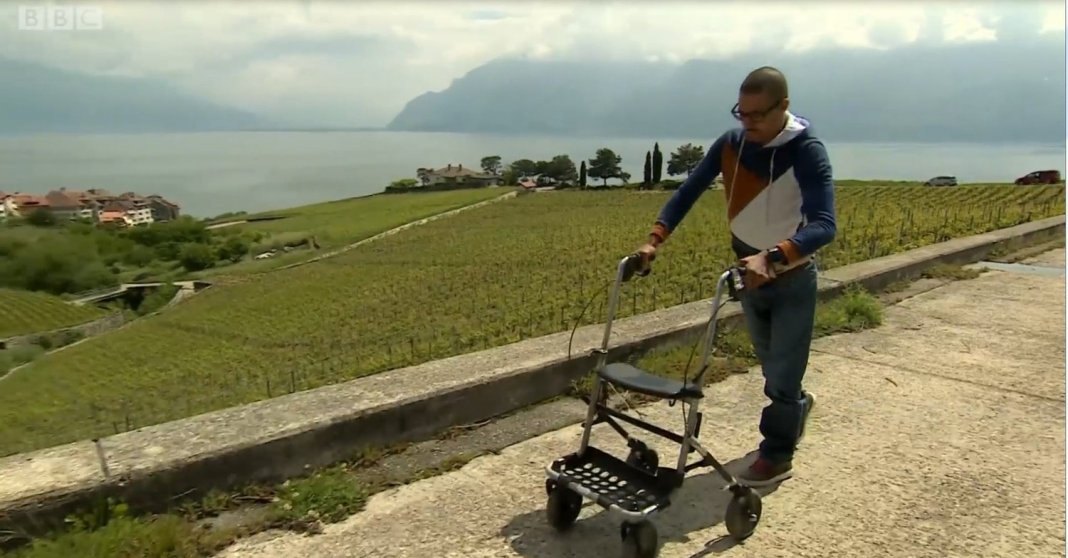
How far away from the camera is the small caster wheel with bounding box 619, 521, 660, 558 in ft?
8.32

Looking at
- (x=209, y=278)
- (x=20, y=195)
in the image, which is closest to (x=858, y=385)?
(x=209, y=278)

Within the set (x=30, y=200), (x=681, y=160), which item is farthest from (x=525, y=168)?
(x=30, y=200)

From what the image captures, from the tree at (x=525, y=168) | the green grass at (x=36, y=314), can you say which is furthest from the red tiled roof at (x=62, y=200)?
the tree at (x=525, y=168)

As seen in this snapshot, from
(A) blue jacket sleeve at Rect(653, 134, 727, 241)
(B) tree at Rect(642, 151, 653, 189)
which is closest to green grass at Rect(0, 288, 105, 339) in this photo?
(B) tree at Rect(642, 151, 653, 189)

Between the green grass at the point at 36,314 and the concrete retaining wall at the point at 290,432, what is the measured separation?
201ft

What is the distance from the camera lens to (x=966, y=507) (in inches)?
123

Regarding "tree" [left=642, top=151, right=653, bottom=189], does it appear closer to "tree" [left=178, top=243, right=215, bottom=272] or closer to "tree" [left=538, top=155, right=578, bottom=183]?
"tree" [left=538, top=155, right=578, bottom=183]

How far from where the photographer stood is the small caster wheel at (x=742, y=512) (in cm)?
279

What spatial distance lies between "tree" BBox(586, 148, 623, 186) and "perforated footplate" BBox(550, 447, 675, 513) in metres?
82.5

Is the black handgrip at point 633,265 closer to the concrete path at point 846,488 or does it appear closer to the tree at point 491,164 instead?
the concrete path at point 846,488

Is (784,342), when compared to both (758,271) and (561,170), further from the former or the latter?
(561,170)

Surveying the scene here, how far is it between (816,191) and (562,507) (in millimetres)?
1545

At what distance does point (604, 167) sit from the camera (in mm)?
86375

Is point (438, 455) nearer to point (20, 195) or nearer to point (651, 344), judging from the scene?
point (651, 344)
